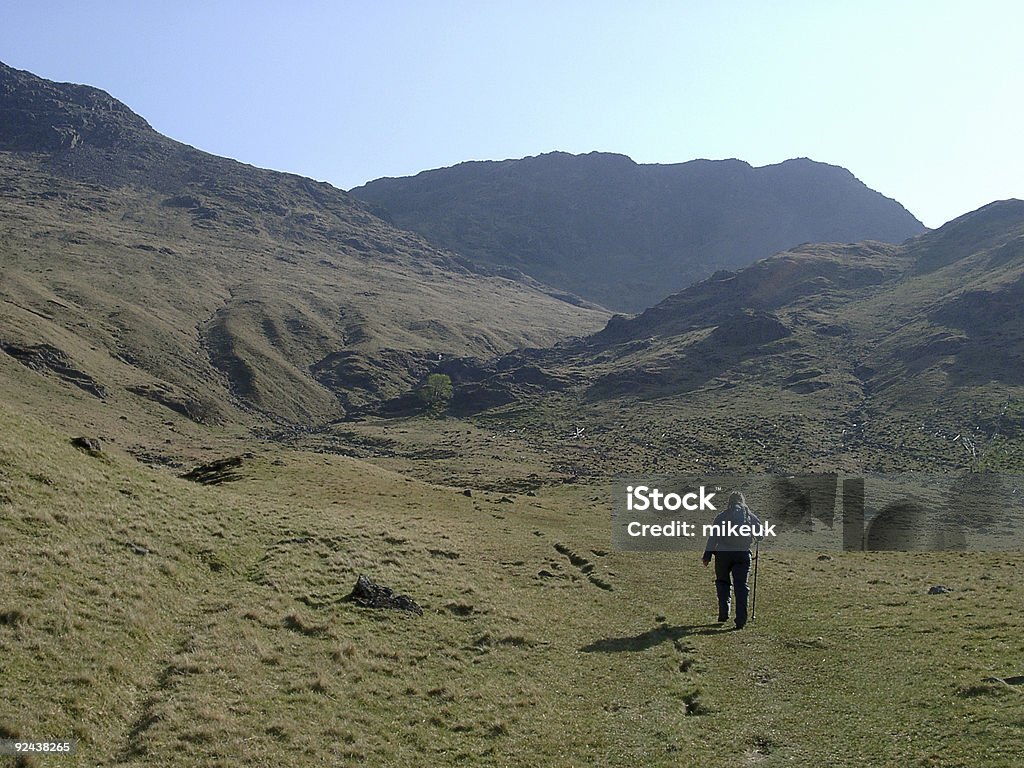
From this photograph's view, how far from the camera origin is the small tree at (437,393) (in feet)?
591

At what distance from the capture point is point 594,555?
114ft

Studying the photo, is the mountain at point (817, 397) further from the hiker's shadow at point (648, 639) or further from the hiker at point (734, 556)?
the hiker's shadow at point (648, 639)

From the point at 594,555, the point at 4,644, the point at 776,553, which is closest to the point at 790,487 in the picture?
the point at 776,553

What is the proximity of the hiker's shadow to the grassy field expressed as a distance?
0.12m

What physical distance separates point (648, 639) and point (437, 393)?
167079mm

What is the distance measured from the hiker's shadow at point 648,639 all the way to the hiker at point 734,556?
0.70 m

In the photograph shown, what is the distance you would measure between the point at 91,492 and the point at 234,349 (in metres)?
163

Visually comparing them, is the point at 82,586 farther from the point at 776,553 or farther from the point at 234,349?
the point at 234,349

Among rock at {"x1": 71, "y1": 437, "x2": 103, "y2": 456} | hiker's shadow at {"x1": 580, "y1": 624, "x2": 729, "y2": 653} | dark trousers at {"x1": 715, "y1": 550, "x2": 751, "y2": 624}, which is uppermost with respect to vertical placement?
rock at {"x1": 71, "y1": 437, "x2": 103, "y2": 456}

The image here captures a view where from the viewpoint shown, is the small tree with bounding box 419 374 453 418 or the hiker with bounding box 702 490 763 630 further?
the small tree with bounding box 419 374 453 418

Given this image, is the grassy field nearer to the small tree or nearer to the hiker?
the hiker

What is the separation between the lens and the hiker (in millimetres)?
19344

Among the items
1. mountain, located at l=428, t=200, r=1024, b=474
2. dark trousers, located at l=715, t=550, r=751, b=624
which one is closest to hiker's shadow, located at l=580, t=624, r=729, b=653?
dark trousers, located at l=715, t=550, r=751, b=624

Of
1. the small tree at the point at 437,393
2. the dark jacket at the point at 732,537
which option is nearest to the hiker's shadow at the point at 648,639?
the dark jacket at the point at 732,537
